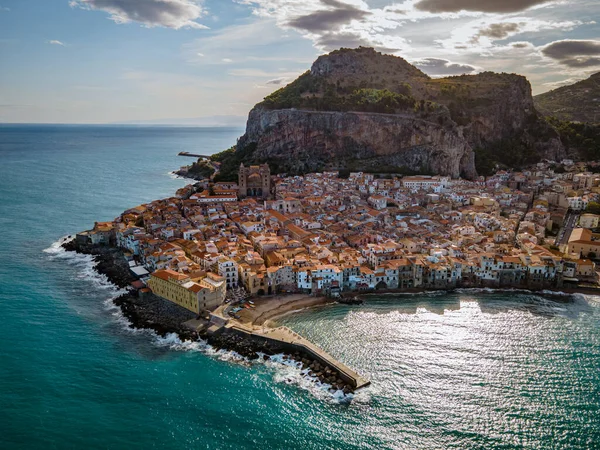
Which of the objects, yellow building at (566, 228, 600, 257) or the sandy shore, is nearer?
the sandy shore

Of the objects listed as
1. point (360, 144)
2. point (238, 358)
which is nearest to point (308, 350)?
point (238, 358)

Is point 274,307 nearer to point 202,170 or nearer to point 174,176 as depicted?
point 202,170

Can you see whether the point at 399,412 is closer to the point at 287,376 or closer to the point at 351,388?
the point at 351,388

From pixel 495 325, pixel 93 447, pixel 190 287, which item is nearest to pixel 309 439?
pixel 93 447

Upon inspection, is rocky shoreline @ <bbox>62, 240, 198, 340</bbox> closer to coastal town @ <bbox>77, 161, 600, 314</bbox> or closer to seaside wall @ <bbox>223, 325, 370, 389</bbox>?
coastal town @ <bbox>77, 161, 600, 314</bbox>

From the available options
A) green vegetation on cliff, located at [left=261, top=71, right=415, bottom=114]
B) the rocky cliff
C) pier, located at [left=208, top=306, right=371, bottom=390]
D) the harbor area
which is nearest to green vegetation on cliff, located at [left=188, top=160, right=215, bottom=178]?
the rocky cliff

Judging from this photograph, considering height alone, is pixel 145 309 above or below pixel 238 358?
above
